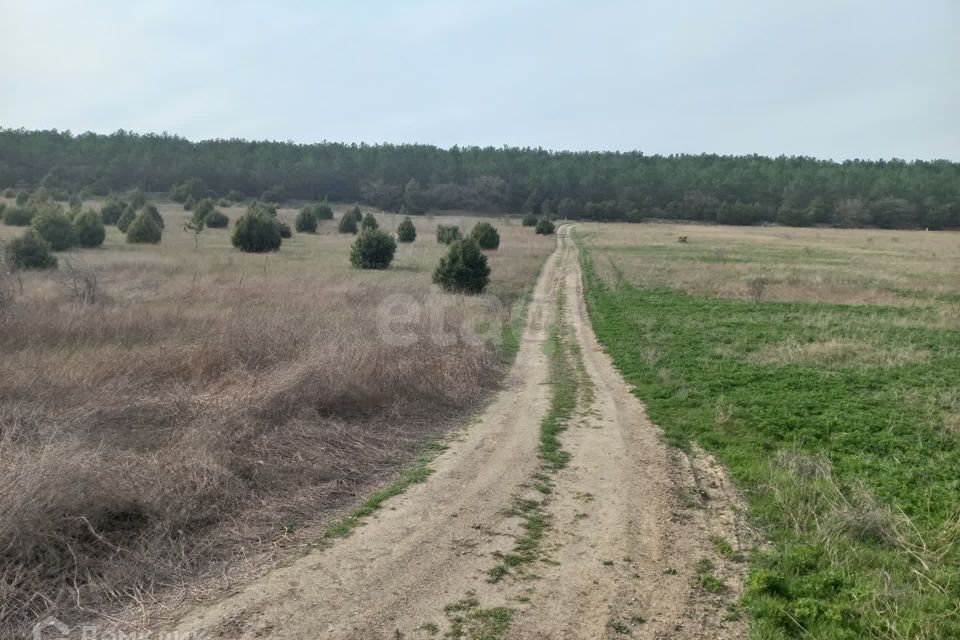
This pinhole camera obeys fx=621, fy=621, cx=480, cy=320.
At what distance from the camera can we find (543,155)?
441 ft

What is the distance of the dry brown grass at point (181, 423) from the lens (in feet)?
17.0

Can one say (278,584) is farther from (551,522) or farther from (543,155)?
(543,155)

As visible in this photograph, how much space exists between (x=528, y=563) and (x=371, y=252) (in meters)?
26.8

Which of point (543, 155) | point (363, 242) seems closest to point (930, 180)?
point (543, 155)

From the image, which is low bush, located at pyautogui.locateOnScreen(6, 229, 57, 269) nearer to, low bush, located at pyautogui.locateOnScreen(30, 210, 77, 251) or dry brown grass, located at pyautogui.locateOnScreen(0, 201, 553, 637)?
low bush, located at pyautogui.locateOnScreen(30, 210, 77, 251)

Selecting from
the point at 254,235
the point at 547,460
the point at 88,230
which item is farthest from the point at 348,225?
the point at 547,460

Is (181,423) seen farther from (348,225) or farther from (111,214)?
(111,214)

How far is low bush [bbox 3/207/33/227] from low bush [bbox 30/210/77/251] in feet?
41.7

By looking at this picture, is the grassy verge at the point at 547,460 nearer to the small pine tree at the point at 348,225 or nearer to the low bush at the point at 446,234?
the low bush at the point at 446,234

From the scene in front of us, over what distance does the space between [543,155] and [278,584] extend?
136m

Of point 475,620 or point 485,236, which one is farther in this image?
point 485,236

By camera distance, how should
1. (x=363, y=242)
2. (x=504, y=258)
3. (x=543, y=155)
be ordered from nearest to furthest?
(x=363, y=242) → (x=504, y=258) → (x=543, y=155)

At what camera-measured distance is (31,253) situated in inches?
984

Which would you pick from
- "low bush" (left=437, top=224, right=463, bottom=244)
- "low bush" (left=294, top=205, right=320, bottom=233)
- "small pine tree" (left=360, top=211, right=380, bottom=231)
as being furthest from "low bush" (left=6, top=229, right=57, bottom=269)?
"low bush" (left=294, top=205, right=320, bottom=233)
